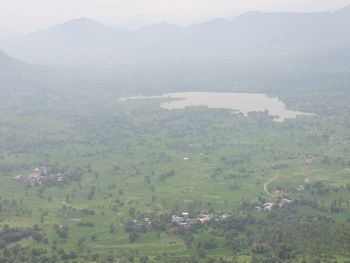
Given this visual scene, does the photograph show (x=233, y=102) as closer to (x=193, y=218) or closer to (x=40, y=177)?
(x=40, y=177)

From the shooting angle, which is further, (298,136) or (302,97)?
(302,97)

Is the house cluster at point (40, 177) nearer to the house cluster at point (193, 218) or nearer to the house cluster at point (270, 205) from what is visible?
the house cluster at point (193, 218)

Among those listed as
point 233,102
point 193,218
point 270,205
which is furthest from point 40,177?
point 233,102

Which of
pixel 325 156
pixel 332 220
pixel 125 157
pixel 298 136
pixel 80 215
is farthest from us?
pixel 298 136

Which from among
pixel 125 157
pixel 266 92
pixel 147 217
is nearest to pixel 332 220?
pixel 147 217

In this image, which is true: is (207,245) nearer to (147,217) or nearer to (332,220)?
(147,217)

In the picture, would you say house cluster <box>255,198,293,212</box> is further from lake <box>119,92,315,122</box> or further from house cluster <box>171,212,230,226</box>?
lake <box>119,92,315,122</box>

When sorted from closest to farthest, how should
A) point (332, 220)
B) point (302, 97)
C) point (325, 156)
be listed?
point (332, 220) → point (325, 156) → point (302, 97)
